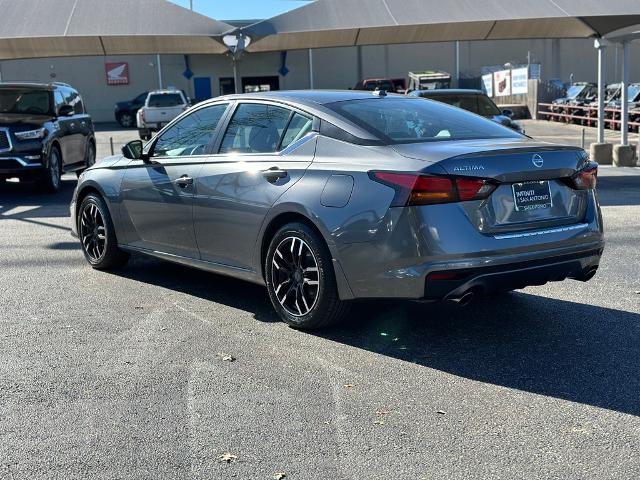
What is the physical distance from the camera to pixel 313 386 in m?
4.53

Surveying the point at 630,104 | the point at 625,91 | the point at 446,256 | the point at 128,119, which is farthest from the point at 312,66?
the point at 446,256

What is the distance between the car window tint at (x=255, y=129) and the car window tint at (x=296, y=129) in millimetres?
63

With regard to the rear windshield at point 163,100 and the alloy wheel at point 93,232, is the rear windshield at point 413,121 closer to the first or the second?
the alloy wheel at point 93,232

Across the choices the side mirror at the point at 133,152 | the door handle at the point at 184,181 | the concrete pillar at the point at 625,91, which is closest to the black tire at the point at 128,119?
the concrete pillar at the point at 625,91

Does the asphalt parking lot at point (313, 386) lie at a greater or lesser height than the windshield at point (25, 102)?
lesser

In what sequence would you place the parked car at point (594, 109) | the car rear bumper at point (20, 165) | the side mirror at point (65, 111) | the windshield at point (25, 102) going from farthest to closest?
the parked car at point (594, 109) < the side mirror at point (65, 111) < the windshield at point (25, 102) < the car rear bumper at point (20, 165)

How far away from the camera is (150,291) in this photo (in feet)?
22.5

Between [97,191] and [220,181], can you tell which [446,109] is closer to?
[220,181]

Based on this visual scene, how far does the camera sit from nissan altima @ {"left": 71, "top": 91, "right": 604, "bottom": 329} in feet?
15.6

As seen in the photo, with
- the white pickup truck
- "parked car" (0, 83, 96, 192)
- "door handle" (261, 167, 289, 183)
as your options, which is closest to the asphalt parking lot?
"door handle" (261, 167, 289, 183)

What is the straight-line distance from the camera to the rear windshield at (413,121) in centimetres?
543

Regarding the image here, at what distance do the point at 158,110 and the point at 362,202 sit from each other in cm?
2686

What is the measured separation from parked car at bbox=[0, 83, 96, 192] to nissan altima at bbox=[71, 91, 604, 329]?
7.62m

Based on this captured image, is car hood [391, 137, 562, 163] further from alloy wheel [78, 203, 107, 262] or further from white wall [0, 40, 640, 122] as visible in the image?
white wall [0, 40, 640, 122]
